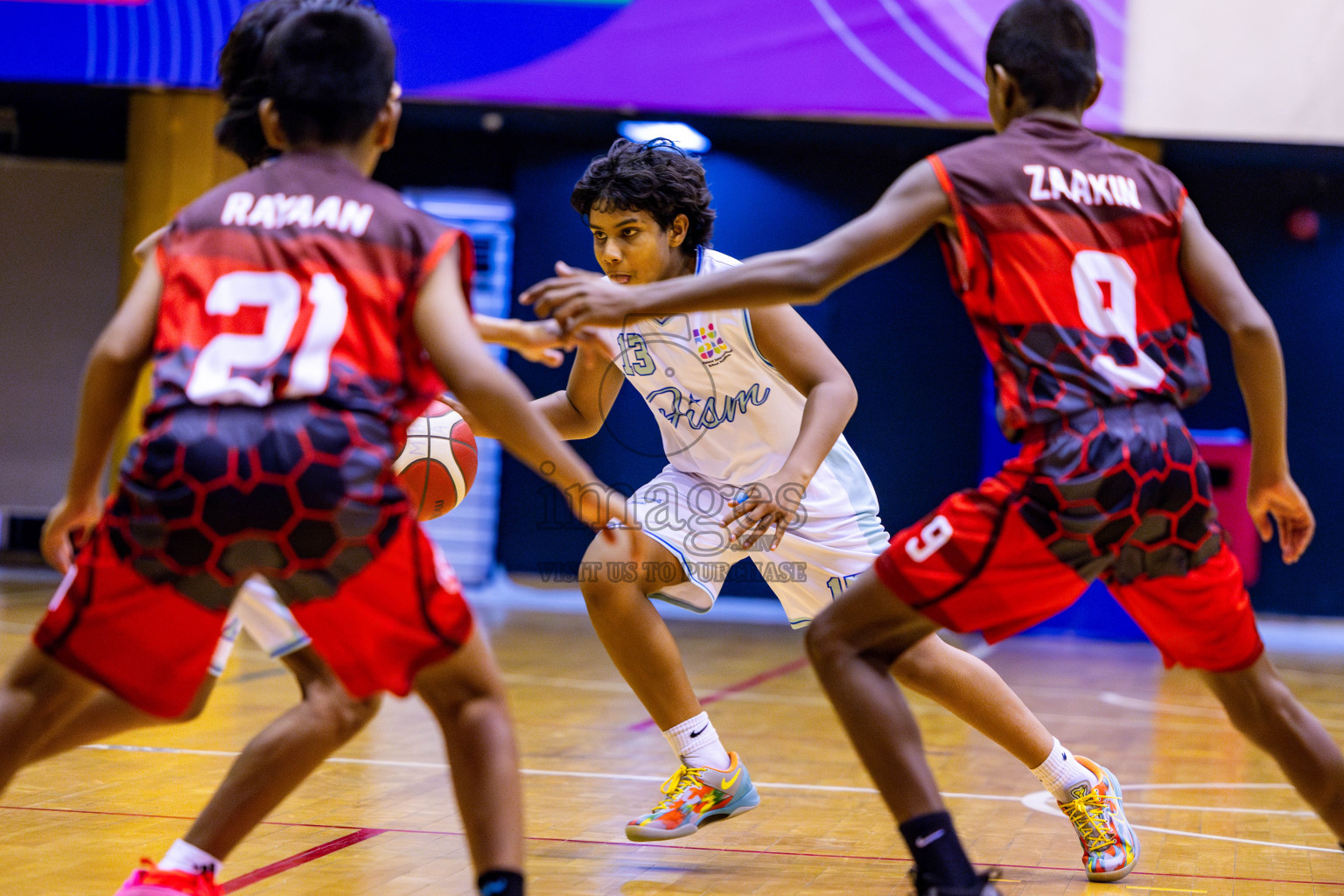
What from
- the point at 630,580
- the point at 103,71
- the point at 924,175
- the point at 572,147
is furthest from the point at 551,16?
the point at 924,175

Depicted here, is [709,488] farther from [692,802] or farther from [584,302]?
[584,302]

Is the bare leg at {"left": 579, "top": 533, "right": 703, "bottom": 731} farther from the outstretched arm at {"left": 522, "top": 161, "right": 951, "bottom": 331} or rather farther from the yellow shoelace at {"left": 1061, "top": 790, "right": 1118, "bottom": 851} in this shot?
the outstretched arm at {"left": 522, "top": 161, "right": 951, "bottom": 331}

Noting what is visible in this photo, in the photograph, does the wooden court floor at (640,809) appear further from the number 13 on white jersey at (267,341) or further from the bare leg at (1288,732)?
the number 13 on white jersey at (267,341)

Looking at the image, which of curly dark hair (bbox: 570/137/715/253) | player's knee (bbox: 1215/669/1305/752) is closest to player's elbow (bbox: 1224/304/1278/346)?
player's knee (bbox: 1215/669/1305/752)

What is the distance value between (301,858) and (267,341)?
1.56 metres

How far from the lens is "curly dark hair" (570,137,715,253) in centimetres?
365

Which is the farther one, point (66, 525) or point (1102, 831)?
point (1102, 831)

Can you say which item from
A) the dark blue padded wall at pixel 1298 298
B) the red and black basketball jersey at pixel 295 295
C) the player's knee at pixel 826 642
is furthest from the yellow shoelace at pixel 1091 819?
the dark blue padded wall at pixel 1298 298

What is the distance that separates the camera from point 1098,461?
2.35 m

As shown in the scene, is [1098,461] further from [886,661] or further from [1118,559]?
[886,661]

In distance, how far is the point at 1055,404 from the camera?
2.40m

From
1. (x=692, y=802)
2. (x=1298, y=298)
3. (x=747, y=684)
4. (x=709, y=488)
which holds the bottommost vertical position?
(x=747, y=684)

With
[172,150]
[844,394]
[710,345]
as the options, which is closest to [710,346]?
[710,345]

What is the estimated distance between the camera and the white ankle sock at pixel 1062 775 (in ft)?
10.9
